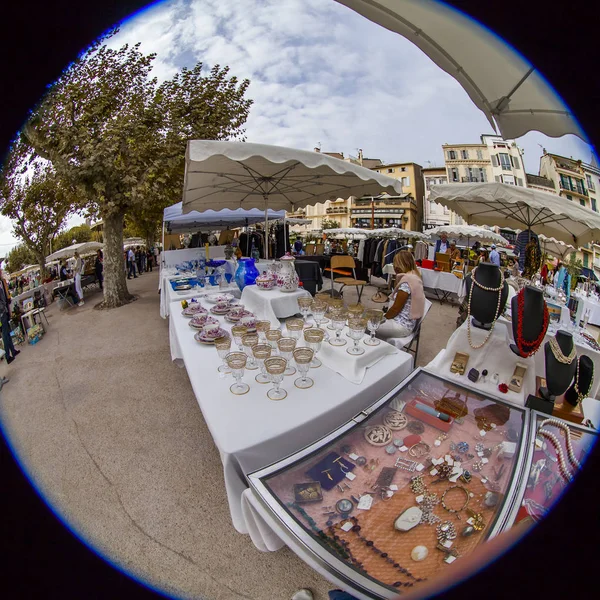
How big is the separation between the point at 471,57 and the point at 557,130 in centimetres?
56

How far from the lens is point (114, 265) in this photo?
7.88m

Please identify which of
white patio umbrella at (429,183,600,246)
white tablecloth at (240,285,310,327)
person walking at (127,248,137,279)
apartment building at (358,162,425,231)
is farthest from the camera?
apartment building at (358,162,425,231)

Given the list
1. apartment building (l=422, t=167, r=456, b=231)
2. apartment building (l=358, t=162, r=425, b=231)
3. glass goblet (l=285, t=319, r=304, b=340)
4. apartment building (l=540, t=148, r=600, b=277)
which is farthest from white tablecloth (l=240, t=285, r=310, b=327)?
apartment building (l=422, t=167, r=456, b=231)

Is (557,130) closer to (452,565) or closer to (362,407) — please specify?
(362,407)

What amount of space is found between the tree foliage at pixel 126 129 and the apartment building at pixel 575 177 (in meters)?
7.02

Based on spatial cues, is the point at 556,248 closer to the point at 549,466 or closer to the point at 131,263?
the point at 549,466

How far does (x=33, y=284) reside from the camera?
3.67m

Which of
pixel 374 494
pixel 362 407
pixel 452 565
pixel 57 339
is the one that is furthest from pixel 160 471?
pixel 57 339

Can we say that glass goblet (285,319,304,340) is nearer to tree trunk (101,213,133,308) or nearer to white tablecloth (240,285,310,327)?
white tablecloth (240,285,310,327)

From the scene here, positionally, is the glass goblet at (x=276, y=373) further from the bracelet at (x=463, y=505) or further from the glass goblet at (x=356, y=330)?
the bracelet at (x=463, y=505)

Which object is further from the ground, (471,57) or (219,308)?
(471,57)

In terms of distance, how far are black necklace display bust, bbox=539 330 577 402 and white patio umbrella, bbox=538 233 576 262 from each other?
4076 mm

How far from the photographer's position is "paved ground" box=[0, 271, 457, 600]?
143 cm

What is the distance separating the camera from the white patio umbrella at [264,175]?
2.15 metres
